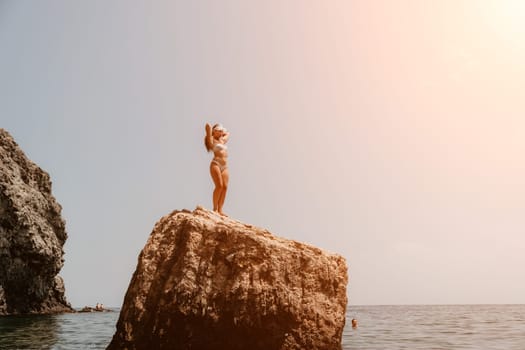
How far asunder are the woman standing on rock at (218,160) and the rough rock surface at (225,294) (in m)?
1.77

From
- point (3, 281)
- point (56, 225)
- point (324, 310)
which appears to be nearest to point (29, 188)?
point (56, 225)

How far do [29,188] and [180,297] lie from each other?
46263mm

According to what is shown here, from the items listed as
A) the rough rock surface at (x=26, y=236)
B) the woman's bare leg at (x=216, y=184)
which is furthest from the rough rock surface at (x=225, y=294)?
the rough rock surface at (x=26, y=236)

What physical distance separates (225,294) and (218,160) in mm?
4031

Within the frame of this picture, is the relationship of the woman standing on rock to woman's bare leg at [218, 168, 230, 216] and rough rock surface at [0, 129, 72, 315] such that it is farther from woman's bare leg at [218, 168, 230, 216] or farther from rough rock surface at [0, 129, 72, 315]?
rough rock surface at [0, 129, 72, 315]

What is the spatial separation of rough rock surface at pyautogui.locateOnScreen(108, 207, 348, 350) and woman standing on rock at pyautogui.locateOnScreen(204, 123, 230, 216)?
69.5 inches

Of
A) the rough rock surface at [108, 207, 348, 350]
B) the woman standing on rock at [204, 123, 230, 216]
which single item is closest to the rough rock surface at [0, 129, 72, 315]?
the woman standing on rock at [204, 123, 230, 216]

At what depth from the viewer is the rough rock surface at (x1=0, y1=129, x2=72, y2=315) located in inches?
1706

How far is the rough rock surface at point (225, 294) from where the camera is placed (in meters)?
9.52

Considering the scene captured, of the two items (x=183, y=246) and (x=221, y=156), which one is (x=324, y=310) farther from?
(x=221, y=156)

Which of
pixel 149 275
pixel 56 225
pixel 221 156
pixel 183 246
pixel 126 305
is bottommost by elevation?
pixel 126 305

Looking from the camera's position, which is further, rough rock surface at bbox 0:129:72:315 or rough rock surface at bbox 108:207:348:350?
rough rock surface at bbox 0:129:72:315

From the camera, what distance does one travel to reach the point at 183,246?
10.2 m

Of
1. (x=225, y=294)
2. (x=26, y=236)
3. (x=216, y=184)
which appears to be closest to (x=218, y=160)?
(x=216, y=184)
